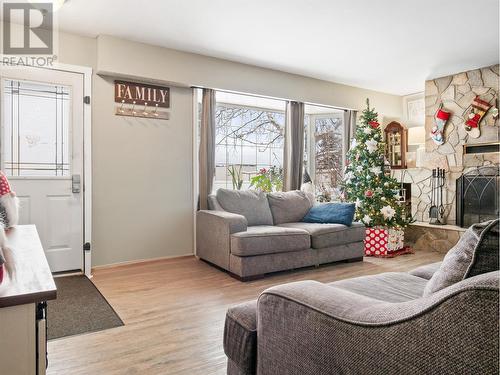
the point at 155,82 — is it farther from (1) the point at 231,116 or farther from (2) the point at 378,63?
(2) the point at 378,63

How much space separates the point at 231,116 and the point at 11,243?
3.75m

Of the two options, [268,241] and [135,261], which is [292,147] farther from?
[135,261]

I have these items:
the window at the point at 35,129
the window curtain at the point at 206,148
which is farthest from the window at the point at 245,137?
the window at the point at 35,129

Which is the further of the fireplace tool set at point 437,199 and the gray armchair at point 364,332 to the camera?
the fireplace tool set at point 437,199

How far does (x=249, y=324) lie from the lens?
135cm

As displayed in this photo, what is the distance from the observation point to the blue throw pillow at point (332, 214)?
14.0 feet

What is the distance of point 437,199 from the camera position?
5.40 meters

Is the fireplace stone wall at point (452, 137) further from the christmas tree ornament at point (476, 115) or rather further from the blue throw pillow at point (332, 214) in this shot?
the blue throw pillow at point (332, 214)

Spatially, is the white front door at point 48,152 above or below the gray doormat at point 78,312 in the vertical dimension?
above

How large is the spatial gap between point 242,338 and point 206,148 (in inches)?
132

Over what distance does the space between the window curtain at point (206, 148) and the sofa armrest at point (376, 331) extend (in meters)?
3.28

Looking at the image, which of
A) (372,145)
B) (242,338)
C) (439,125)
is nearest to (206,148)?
(372,145)

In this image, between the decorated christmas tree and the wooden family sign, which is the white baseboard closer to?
the wooden family sign

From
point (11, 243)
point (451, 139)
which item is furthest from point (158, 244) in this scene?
point (451, 139)
